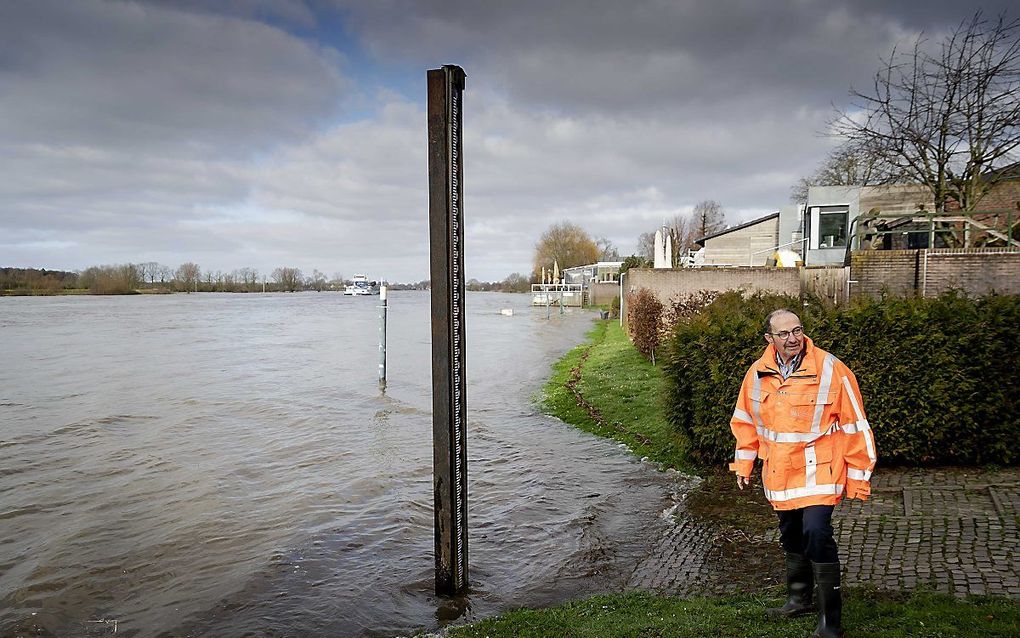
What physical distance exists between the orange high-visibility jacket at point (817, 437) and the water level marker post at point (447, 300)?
2.33 m

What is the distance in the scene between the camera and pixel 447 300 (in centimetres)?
517

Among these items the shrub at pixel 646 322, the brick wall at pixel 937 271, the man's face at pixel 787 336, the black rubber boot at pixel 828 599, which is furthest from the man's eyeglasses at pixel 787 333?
the shrub at pixel 646 322

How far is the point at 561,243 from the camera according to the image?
11231 centimetres

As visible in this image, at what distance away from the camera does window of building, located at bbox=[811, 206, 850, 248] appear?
28.5 meters

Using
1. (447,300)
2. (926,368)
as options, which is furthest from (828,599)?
(926,368)

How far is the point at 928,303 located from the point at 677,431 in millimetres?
3274

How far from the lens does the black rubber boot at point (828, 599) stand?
3947mm

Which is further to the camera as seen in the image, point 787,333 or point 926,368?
point 926,368

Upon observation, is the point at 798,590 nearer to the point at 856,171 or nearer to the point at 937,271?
the point at 937,271

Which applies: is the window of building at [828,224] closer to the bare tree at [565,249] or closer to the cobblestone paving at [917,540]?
the cobblestone paving at [917,540]

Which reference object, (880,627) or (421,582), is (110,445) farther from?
(880,627)

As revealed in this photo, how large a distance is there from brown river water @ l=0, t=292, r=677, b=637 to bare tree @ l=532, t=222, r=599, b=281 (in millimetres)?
92394

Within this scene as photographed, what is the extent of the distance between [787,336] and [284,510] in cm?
665

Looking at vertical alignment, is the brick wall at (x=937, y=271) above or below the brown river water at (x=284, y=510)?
above
